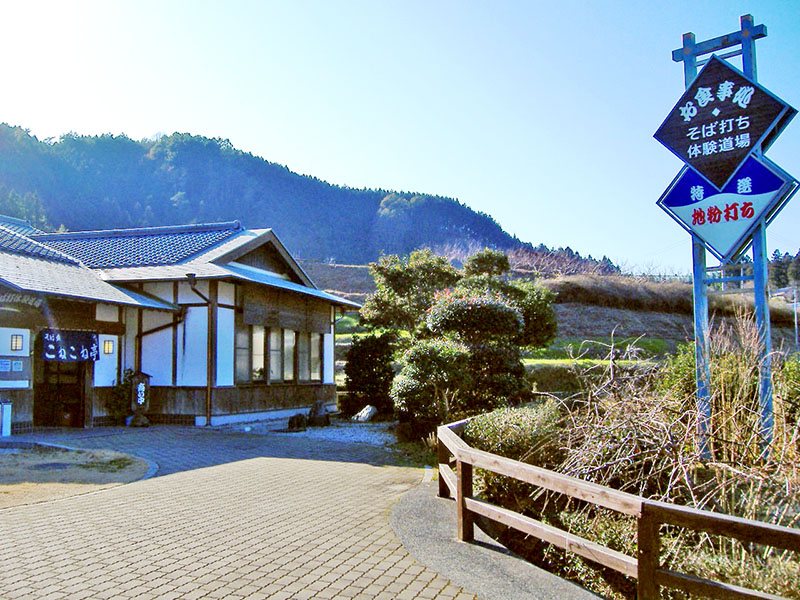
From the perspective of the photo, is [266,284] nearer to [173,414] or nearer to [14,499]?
[173,414]

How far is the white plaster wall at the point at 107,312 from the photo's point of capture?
1410 centimetres

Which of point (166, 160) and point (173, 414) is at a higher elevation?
point (166, 160)

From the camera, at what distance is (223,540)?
534cm

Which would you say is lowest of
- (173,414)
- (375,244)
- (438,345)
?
(173,414)

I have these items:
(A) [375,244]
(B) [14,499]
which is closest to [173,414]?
(B) [14,499]

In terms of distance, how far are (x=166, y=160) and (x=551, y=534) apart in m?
80.2

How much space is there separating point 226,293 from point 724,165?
11.3 m

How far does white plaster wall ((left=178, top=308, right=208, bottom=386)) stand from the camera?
14.8 m

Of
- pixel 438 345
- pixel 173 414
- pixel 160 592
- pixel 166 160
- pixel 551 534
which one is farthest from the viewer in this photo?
pixel 166 160

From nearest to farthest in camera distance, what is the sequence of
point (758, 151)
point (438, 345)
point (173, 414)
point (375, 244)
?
point (758, 151) → point (438, 345) → point (173, 414) → point (375, 244)

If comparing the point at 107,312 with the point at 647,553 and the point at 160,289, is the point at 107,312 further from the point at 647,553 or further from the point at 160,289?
the point at 647,553

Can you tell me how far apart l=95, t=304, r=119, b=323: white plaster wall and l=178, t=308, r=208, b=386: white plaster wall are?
144 centimetres

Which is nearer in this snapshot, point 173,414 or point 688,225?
point 688,225

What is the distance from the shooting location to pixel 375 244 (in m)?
68.5
